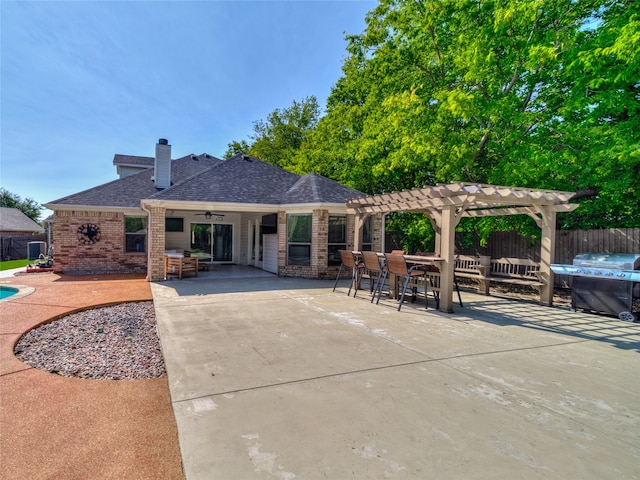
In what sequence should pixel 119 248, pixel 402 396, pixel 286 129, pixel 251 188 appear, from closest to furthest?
1. pixel 402 396
2. pixel 251 188
3. pixel 119 248
4. pixel 286 129

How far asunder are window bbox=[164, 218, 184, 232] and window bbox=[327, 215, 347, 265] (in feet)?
23.6

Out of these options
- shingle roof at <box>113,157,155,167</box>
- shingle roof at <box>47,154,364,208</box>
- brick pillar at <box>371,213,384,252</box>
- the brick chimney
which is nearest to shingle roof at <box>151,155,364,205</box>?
shingle roof at <box>47,154,364,208</box>

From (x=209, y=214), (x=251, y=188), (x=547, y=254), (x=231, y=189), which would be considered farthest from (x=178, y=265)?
(x=547, y=254)

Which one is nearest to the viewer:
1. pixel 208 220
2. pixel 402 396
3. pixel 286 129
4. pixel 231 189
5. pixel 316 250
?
pixel 402 396

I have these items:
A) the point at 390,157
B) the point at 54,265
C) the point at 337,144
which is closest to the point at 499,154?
the point at 390,157

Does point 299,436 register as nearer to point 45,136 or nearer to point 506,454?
point 506,454

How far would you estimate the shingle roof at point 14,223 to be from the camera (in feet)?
105

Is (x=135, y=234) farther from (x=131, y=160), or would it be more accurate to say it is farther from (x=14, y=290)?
(x=131, y=160)

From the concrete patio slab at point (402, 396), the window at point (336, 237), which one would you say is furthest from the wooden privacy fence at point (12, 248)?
the concrete patio slab at point (402, 396)

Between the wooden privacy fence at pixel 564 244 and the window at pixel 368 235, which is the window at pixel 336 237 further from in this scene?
the wooden privacy fence at pixel 564 244

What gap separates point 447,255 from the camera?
22.2 feet

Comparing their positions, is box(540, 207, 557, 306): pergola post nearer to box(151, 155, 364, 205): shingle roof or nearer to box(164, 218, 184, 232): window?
box(151, 155, 364, 205): shingle roof

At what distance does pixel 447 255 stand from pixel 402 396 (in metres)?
4.20

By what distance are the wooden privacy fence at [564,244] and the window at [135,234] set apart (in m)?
12.1
